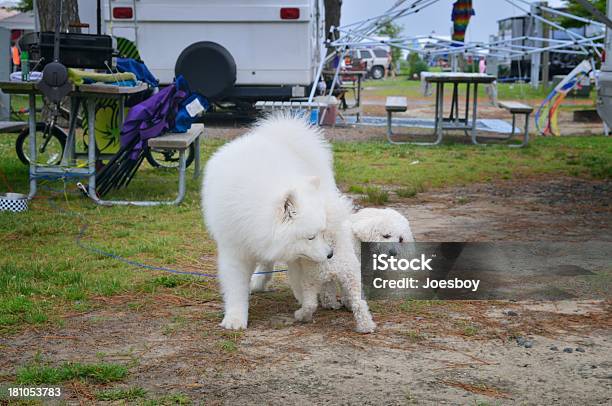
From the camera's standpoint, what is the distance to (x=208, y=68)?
1323 cm

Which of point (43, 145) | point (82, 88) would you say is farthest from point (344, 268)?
point (43, 145)

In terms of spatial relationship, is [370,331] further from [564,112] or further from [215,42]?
[564,112]

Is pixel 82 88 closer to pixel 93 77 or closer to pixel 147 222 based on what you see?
pixel 93 77

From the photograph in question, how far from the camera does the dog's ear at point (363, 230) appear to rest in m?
4.65

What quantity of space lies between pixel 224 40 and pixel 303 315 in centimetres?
957

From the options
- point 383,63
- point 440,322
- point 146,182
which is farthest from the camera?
point 383,63

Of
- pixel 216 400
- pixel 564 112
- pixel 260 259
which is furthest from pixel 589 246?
pixel 564 112

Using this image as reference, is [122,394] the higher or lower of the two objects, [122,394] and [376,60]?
the lower

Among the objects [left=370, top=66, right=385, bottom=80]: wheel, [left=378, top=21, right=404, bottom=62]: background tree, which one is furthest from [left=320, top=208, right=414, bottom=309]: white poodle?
[left=378, top=21, right=404, bottom=62]: background tree

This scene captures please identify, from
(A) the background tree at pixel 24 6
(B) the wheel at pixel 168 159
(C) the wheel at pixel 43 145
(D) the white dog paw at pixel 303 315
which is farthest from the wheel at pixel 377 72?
(D) the white dog paw at pixel 303 315

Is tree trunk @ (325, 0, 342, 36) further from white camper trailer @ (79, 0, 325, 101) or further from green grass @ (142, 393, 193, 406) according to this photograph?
green grass @ (142, 393, 193, 406)

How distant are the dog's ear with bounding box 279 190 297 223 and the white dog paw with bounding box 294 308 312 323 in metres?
0.67

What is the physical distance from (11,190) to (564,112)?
14.3 metres

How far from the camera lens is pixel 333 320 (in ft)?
14.9
